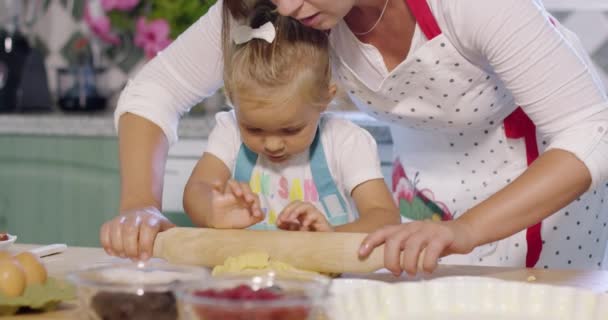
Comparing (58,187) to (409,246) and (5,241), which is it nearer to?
(5,241)

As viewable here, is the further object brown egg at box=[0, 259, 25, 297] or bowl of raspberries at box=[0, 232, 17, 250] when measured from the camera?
bowl of raspberries at box=[0, 232, 17, 250]

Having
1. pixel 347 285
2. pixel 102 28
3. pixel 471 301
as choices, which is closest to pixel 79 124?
pixel 102 28

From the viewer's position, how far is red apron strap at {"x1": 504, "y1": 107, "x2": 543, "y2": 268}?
1.69 metres

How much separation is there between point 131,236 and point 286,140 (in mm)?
391

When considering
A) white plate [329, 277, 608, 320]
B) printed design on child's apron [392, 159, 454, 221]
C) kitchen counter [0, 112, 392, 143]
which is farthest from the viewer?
kitchen counter [0, 112, 392, 143]

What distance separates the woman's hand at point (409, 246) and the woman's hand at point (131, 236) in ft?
1.00

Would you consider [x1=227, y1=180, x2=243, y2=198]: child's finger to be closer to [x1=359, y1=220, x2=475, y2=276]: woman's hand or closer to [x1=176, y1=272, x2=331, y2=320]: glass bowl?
[x1=359, y1=220, x2=475, y2=276]: woman's hand

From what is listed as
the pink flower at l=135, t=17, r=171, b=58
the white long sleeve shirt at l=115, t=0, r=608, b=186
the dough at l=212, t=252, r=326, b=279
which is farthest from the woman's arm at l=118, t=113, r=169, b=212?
the pink flower at l=135, t=17, r=171, b=58

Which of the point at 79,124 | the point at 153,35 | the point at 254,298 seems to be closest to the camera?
the point at 254,298

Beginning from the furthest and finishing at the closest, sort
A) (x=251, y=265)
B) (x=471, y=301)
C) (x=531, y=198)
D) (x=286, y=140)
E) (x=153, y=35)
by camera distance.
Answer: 1. (x=153, y=35)
2. (x=286, y=140)
3. (x=531, y=198)
4. (x=251, y=265)
5. (x=471, y=301)

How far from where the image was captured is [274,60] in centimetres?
154

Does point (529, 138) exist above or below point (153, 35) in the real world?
below

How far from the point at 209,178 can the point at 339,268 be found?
60cm

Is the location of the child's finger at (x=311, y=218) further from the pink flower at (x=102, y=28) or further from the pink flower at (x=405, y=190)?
the pink flower at (x=102, y=28)
